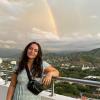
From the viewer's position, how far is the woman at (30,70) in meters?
2.29

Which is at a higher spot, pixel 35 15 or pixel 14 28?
pixel 35 15

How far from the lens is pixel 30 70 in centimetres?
233

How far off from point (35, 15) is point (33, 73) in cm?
1746

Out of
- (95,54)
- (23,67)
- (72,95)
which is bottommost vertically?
(72,95)

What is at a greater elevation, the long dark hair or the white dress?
the long dark hair

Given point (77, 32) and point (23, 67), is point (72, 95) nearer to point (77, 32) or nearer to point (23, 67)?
point (23, 67)

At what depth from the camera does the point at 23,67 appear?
2332 mm

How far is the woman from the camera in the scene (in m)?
2.29

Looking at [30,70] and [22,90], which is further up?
[30,70]

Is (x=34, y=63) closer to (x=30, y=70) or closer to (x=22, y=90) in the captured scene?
(x=30, y=70)

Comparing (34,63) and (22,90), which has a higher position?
(34,63)

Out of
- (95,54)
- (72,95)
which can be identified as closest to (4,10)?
(95,54)

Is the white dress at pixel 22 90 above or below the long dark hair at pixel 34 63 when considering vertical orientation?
below

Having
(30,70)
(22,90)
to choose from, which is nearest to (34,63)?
(30,70)
